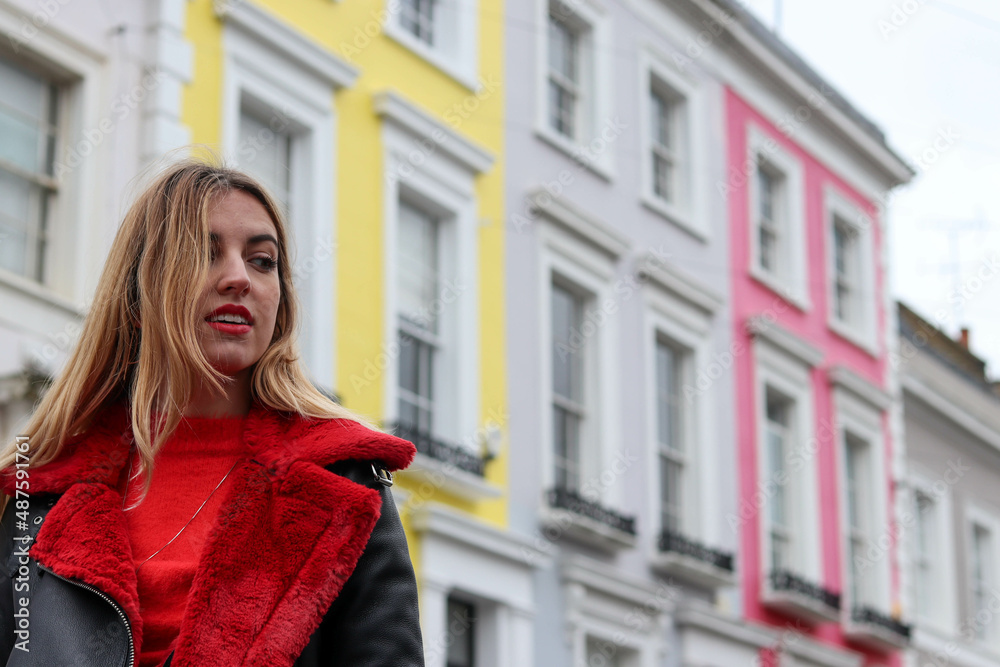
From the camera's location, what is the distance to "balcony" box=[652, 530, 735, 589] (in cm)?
1730

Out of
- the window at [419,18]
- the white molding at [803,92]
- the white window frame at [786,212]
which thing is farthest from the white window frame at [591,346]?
the white molding at [803,92]

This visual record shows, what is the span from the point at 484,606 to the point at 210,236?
1223 centimetres

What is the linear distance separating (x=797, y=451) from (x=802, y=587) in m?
1.95

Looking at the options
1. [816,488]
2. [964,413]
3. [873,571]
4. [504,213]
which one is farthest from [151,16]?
[964,413]

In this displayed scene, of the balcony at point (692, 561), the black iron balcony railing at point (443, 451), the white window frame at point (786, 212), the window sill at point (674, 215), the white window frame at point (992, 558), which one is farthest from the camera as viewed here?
the white window frame at point (992, 558)

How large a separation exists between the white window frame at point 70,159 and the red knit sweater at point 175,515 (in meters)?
8.27

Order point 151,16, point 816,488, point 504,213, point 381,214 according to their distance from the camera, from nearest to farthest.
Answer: point 151,16
point 381,214
point 504,213
point 816,488

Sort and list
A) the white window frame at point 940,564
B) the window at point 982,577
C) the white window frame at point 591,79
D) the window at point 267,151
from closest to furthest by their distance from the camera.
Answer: the window at point 267,151 → the white window frame at point 591,79 → the white window frame at point 940,564 → the window at point 982,577

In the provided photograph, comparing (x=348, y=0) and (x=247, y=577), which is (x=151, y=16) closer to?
(x=348, y=0)

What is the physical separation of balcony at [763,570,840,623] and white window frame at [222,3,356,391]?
25.9 ft

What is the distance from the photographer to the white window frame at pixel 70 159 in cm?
1120

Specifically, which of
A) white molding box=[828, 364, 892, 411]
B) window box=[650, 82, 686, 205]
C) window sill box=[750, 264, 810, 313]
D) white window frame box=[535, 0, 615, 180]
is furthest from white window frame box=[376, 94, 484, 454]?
white molding box=[828, 364, 892, 411]

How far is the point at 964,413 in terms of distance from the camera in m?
25.3

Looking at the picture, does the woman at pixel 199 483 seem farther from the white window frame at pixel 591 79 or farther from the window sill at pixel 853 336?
the window sill at pixel 853 336
